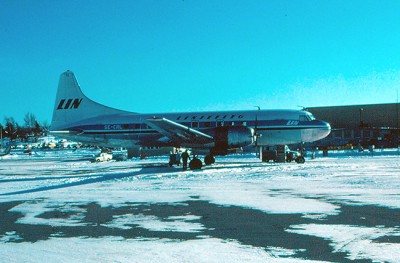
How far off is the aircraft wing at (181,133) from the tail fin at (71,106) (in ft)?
29.6

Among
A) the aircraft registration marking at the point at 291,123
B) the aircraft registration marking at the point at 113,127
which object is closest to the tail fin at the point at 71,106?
the aircraft registration marking at the point at 113,127

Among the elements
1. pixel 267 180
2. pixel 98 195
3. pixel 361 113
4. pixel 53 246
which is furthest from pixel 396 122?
pixel 53 246

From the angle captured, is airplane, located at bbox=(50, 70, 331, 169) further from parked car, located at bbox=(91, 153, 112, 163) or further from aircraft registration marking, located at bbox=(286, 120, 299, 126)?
parked car, located at bbox=(91, 153, 112, 163)

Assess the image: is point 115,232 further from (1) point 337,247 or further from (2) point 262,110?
(2) point 262,110

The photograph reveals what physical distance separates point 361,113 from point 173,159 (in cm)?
6882

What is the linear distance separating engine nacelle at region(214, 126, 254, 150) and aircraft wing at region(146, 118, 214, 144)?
463mm

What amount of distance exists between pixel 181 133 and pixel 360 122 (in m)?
71.1

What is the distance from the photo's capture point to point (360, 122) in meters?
86.6

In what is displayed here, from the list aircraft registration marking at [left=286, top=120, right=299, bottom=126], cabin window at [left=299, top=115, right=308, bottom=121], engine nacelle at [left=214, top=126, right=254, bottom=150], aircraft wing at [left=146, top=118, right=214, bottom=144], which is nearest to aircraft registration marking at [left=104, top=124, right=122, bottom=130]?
aircraft wing at [left=146, top=118, right=214, bottom=144]

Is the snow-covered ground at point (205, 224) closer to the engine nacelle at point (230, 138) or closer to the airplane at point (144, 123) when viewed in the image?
the engine nacelle at point (230, 138)

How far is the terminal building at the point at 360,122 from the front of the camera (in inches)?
3155

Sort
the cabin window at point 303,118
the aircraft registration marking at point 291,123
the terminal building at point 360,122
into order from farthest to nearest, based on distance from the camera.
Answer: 1. the terminal building at point 360,122
2. the cabin window at point 303,118
3. the aircraft registration marking at point 291,123

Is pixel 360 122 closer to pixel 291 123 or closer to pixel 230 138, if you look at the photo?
pixel 291 123

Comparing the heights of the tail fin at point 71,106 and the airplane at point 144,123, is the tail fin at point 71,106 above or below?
above
